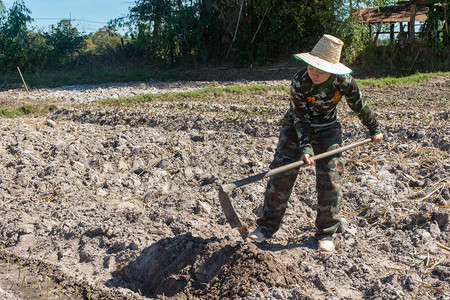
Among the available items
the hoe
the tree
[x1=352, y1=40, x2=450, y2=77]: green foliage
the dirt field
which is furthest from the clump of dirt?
the tree

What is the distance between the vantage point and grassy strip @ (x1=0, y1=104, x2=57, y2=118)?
7506 millimetres

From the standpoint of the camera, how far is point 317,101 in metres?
3.11

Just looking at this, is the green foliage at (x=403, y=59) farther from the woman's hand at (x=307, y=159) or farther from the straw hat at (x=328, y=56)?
the woman's hand at (x=307, y=159)

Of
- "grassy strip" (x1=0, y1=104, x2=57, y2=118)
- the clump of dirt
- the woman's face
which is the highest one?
A: the woman's face

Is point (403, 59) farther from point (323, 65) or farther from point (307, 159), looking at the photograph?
point (307, 159)

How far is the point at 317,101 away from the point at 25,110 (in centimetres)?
614

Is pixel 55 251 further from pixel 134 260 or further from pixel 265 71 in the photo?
pixel 265 71

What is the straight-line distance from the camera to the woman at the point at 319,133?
3.02 metres

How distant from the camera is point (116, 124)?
6.77 meters

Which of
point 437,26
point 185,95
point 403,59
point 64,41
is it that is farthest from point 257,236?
point 64,41

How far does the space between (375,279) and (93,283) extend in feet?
6.10

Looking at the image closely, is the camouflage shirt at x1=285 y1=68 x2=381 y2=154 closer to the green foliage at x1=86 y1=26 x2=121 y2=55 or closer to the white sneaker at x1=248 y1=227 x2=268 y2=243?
the white sneaker at x1=248 y1=227 x2=268 y2=243

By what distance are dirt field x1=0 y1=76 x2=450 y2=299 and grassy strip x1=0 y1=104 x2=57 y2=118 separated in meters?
1.12

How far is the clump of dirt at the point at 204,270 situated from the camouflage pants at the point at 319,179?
0.44 m
